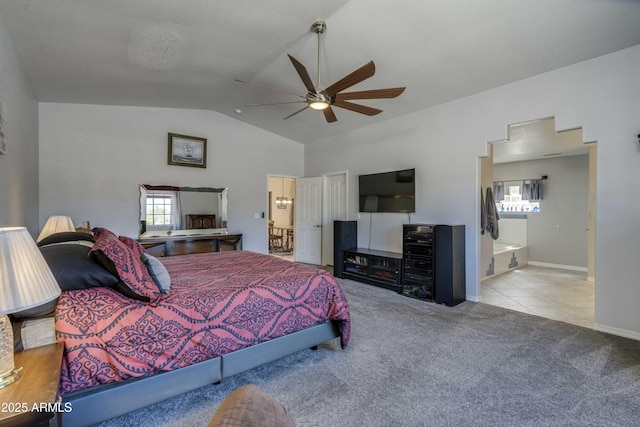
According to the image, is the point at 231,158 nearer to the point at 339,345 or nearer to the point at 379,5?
the point at 379,5

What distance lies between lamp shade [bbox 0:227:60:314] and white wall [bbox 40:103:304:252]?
443 cm

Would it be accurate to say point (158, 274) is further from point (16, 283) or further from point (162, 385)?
point (16, 283)

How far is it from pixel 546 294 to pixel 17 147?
6901 millimetres

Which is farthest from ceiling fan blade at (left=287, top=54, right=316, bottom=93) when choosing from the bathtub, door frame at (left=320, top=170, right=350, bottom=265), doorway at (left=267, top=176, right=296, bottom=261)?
doorway at (left=267, top=176, right=296, bottom=261)

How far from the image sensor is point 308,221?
6785 millimetres

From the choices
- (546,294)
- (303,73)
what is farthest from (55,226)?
(546,294)

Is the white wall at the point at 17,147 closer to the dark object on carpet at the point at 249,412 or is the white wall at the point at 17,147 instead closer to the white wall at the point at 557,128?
the dark object on carpet at the point at 249,412

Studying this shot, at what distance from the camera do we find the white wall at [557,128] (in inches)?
112

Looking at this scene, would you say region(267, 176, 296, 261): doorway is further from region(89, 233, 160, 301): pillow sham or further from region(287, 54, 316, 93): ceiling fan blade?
region(89, 233, 160, 301): pillow sham

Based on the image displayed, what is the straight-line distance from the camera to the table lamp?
0.95 m

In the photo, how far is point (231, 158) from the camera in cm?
596

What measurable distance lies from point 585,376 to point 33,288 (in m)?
3.40

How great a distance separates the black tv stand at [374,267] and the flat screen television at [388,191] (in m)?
0.80

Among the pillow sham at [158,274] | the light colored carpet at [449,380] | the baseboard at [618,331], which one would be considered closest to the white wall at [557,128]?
the baseboard at [618,331]
